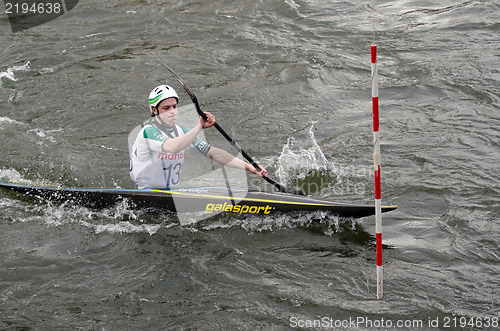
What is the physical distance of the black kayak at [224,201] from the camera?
259 inches

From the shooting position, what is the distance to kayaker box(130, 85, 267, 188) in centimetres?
616

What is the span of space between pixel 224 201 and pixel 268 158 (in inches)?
78.4

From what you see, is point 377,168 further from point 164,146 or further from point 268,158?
point 268,158

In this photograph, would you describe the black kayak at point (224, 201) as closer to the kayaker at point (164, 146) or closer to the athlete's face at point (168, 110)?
the kayaker at point (164, 146)

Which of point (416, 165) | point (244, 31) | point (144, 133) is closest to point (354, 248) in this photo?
point (416, 165)

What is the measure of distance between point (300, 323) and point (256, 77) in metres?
6.87

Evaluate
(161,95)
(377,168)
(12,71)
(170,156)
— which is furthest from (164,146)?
(12,71)

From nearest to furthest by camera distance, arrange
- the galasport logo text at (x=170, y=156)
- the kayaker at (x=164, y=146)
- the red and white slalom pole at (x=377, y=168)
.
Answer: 1. the red and white slalom pole at (x=377, y=168)
2. the kayaker at (x=164, y=146)
3. the galasport logo text at (x=170, y=156)

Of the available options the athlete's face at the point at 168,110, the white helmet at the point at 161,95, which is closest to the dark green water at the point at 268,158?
the athlete's face at the point at 168,110

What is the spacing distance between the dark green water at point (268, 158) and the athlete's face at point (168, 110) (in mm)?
1357

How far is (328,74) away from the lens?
36.0 feet

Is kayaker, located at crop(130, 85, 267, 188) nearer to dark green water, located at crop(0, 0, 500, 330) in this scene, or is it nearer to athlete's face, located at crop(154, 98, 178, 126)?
athlete's face, located at crop(154, 98, 178, 126)

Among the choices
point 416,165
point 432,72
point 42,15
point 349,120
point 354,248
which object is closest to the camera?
point 354,248

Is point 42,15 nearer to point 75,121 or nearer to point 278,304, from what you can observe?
point 75,121
